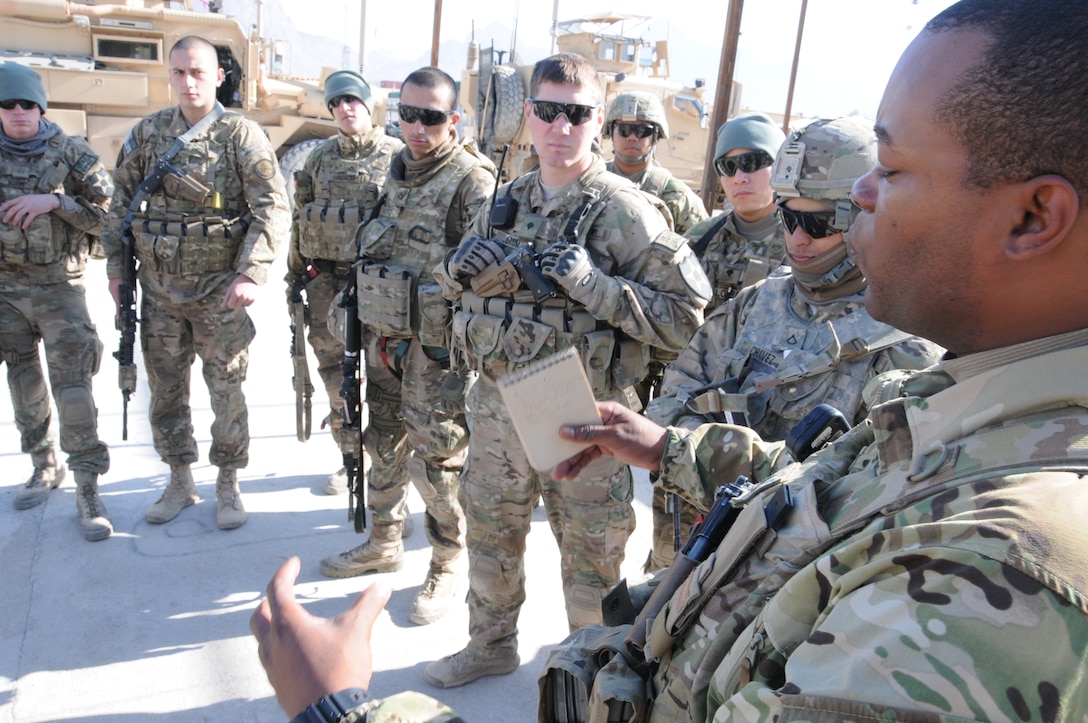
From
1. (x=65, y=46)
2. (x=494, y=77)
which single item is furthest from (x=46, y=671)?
(x=65, y=46)

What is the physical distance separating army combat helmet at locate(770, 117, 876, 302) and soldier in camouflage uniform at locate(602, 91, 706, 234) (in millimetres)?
2442

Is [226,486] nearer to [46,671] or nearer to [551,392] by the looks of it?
[46,671]

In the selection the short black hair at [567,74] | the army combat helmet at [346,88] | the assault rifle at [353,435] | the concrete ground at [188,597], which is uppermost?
the army combat helmet at [346,88]

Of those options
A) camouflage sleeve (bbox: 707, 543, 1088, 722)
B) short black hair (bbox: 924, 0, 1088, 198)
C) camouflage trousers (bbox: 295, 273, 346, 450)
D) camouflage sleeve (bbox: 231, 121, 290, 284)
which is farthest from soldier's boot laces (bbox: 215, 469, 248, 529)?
short black hair (bbox: 924, 0, 1088, 198)

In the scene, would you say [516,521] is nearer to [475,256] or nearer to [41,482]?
[475,256]

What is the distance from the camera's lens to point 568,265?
2443 mm

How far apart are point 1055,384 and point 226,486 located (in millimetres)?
3944

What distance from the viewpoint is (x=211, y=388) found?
403cm

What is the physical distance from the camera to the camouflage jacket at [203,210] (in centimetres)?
382

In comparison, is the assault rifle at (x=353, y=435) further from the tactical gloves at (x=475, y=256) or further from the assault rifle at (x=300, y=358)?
the tactical gloves at (x=475, y=256)

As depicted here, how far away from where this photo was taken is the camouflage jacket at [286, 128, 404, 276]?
170 inches

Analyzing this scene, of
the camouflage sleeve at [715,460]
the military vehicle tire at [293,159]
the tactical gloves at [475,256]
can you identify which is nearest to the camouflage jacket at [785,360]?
the camouflage sleeve at [715,460]

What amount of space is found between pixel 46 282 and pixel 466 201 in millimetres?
2242

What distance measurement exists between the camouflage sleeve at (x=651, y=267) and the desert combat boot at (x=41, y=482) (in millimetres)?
3285
